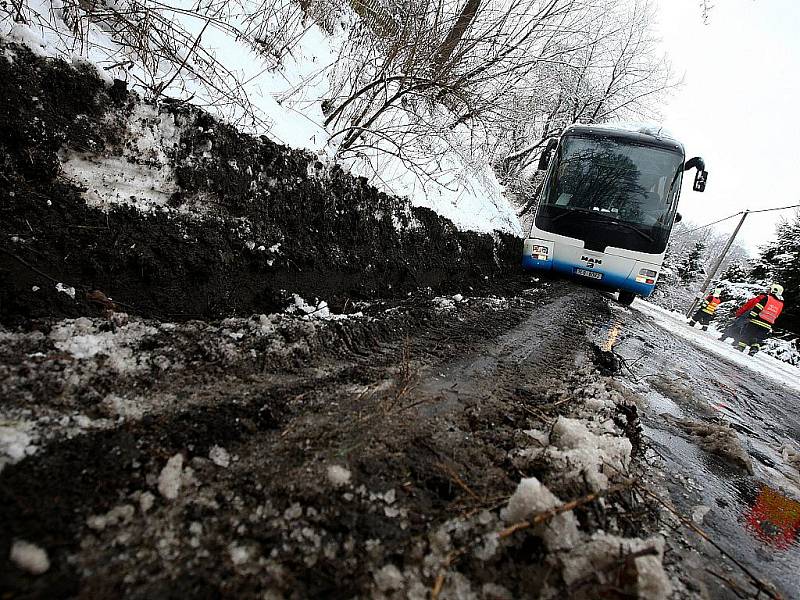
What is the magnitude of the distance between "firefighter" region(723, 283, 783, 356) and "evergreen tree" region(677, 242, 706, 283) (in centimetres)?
3613

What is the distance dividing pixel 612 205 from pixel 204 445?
7173 mm

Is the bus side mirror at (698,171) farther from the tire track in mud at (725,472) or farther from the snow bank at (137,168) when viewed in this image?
the snow bank at (137,168)

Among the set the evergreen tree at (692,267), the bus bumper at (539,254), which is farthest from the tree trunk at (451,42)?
the evergreen tree at (692,267)

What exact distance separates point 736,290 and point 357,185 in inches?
1036

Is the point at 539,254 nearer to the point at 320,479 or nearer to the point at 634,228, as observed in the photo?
the point at 634,228

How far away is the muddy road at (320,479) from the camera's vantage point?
979mm

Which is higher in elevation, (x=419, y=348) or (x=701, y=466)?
(x=419, y=348)

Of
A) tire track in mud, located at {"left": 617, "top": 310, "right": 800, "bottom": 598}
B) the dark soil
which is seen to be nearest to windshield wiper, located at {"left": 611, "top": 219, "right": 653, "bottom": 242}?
tire track in mud, located at {"left": 617, "top": 310, "right": 800, "bottom": 598}

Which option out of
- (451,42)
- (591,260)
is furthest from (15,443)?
(591,260)

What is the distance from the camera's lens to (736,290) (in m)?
21.8

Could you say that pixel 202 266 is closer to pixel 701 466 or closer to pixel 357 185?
pixel 357 185

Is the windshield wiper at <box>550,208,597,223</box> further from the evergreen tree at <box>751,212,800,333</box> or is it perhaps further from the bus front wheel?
the evergreen tree at <box>751,212,800,333</box>

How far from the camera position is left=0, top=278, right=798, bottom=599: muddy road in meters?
0.98

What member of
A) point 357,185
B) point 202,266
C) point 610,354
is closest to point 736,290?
point 610,354
